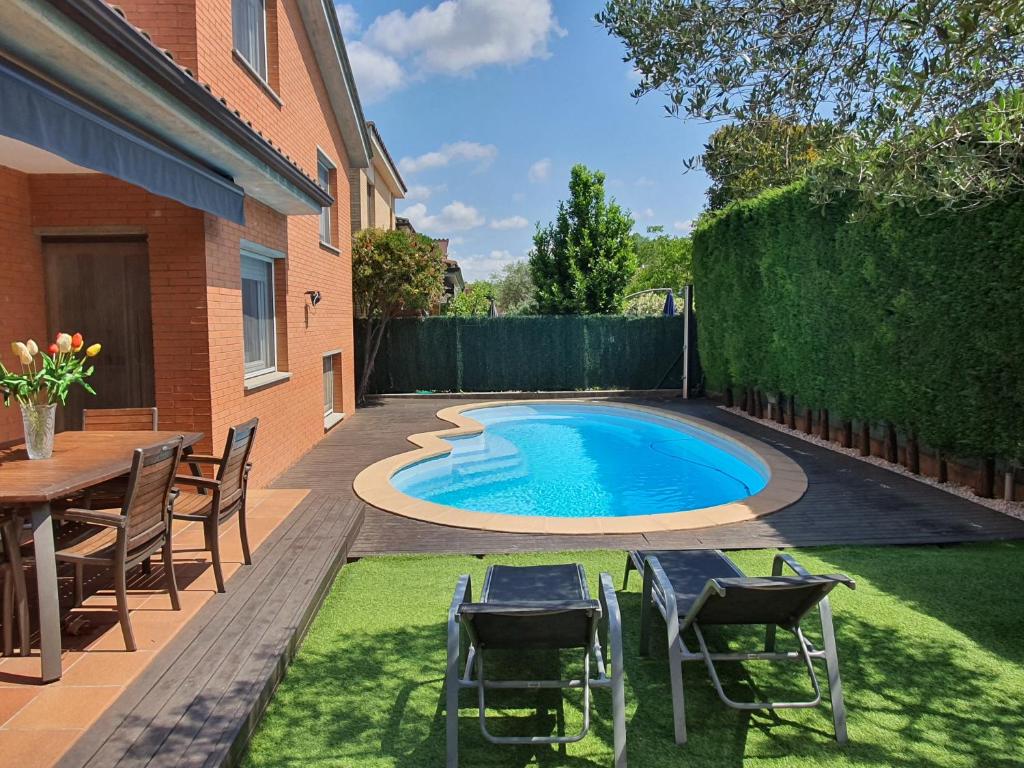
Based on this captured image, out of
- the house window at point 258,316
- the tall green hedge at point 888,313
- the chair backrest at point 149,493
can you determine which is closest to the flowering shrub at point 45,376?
the chair backrest at point 149,493

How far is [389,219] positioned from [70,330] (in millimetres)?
19478

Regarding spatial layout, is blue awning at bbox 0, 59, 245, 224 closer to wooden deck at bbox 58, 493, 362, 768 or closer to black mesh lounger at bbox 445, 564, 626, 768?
wooden deck at bbox 58, 493, 362, 768

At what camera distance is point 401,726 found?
3375 mm

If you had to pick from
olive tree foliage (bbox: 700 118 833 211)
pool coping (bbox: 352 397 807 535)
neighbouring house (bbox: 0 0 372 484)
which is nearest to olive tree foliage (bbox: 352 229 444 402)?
neighbouring house (bbox: 0 0 372 484)

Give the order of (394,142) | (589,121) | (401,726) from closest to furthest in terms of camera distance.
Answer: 1. (401,726)
2. (589,121)
3. (394,142)

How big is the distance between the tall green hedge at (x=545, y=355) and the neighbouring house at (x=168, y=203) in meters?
8.09

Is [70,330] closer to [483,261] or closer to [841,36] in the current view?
[841,36]

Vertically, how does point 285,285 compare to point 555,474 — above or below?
above

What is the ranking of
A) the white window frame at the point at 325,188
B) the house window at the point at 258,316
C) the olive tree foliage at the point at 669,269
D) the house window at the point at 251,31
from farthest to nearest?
the olive tree foliage at the point at 669,269, the white window frame at the point at 325,188, the house window at the point at 258,316, the house window at the point at 251,31

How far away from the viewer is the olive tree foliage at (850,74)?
4.33 m

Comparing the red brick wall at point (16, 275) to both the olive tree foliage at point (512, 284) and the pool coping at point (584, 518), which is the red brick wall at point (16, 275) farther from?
the olive tree foliage at point (512, 284)

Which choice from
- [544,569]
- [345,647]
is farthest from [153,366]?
[544,569]

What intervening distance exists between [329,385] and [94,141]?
1001 centimetres

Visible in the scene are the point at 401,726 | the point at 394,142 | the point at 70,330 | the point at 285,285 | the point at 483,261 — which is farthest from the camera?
the point at 483,261
